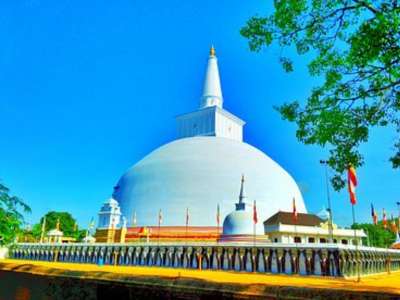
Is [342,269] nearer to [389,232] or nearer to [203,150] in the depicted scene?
[203,150]

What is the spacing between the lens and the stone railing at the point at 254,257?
59.9ft

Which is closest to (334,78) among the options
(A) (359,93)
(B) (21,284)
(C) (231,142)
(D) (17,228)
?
(A) (359,93)

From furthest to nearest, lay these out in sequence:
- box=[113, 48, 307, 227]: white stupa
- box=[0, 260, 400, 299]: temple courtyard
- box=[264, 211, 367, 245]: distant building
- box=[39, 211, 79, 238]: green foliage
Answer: box=[39, 211, 79, 238]: green foliage → box=[113, 48, 307, 227]: white stupa → box=[264, 211, 367, 245]: distant building → box=[0, 260, 400, 299]: temple courtyard

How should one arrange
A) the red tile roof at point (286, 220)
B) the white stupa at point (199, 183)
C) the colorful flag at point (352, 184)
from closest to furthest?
the colorful flag at point (352, 184), the red tile roof at point (286, 220), the white stupa at point (199, 183)

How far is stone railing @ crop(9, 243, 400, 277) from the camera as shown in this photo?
18.2 metres

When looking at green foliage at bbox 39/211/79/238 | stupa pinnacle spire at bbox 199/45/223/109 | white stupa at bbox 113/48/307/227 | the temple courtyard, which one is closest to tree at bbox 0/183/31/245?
the temple courtyard

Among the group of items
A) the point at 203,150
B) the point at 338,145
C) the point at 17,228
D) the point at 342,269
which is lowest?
the point at 342,269

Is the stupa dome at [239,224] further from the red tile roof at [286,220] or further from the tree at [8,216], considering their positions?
the tree at [8,216]

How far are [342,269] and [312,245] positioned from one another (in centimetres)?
195

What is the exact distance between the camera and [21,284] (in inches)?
181

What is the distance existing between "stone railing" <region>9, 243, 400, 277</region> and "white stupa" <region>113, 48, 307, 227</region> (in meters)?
8.57

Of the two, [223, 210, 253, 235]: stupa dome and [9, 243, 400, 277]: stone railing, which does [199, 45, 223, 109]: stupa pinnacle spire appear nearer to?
[223, 210, 253, 235]: stupa dome

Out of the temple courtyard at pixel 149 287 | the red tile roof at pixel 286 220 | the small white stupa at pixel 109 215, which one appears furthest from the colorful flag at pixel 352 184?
the small white stupa at pixel 109 215

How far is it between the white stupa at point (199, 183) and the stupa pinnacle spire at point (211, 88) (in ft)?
28.1
